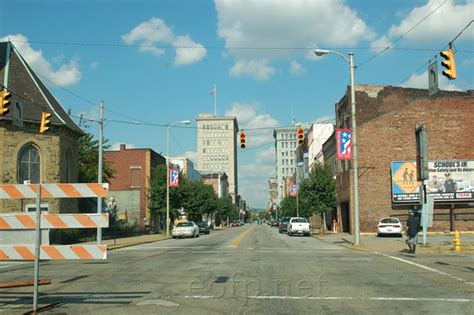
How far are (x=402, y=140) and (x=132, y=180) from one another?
34388 mm

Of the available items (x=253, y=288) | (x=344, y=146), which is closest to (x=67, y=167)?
(x=344, y=146)

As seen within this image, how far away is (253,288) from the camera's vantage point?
11.3m

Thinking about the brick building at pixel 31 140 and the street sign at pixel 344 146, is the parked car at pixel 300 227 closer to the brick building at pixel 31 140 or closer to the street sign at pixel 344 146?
the street sign at pixel 344 146

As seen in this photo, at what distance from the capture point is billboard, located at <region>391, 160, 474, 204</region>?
136ft

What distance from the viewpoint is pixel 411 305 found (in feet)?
30.2

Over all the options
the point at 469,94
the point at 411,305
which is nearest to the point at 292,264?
the point at 411,305

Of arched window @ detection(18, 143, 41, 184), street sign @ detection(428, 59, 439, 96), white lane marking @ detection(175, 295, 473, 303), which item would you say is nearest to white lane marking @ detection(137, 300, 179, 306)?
white lane marking @ detection(175, 295, 473, 303)

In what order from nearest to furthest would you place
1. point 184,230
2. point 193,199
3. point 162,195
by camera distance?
point 184,230 → point 162,195 → point 193,199

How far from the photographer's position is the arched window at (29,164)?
122 ft

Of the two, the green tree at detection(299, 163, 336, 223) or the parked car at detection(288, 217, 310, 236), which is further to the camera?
the green tree at detection(299, 163, 336, 223)

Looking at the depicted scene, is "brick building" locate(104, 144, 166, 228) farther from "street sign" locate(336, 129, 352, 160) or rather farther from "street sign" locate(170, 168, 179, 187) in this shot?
"street sign" locate(336, 129, 352, 160)

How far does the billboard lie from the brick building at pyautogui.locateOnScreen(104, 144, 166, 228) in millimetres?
31300

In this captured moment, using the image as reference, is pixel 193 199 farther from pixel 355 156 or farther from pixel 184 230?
pixel 355 156

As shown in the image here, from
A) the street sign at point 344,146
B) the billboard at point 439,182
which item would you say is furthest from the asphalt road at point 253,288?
the billboard at point 439,182
